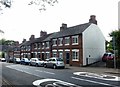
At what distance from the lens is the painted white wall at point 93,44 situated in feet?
141

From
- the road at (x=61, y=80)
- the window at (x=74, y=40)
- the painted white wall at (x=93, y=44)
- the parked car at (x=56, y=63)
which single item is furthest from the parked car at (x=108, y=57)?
the road at (x=61, y=80)

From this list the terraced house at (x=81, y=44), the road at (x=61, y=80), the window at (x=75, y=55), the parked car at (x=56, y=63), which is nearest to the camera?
the road at (x=61, y=80)

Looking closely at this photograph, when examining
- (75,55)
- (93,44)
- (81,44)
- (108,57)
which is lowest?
(108,57)

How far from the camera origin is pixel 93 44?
4519 cm

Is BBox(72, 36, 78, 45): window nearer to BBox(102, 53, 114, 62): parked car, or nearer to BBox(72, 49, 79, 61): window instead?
BBox(72, 49, 79, 61): window

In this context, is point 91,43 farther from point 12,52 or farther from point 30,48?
point 12,52

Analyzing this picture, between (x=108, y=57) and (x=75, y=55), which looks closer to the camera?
(x=108, y=57)

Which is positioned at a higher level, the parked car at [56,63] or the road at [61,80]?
the parked car at [56,63]

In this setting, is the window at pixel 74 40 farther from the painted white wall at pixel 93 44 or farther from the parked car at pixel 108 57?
the parked car at pixel 108 57

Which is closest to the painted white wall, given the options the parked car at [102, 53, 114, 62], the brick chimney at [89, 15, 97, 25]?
the brick chimney at [89, 15, 97, 25]

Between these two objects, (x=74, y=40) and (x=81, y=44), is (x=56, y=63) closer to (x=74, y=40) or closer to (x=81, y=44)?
(x=81, y=44)

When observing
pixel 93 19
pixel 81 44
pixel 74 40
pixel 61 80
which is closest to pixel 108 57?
pixel 81 44

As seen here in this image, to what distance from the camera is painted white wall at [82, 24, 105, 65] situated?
141 ft

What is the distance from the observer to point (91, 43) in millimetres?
44750
